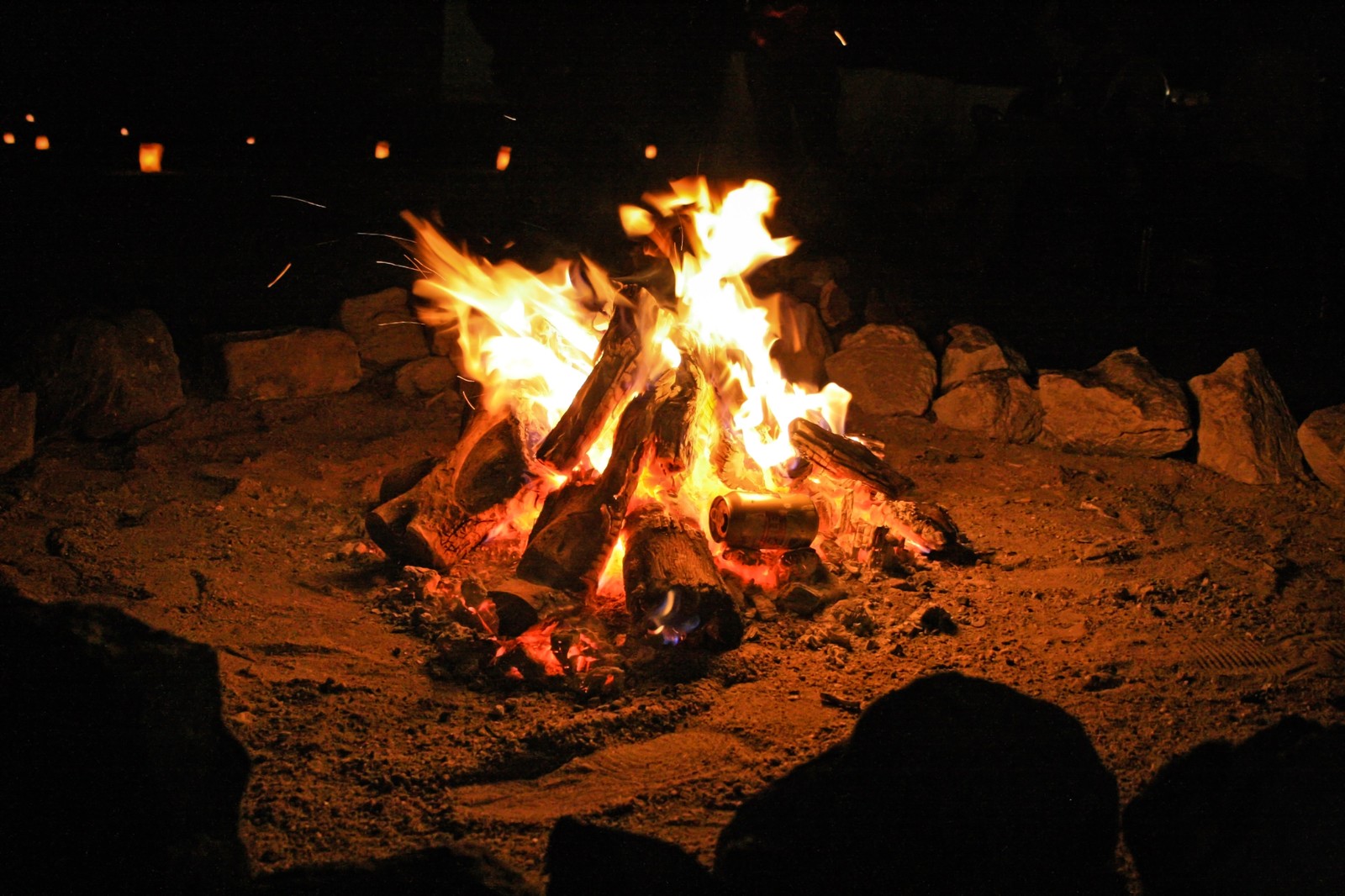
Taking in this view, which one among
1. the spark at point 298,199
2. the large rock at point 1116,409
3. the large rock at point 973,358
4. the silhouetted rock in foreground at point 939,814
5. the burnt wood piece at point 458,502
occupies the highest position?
the spark at point 298,199

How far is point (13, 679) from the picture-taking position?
2.61 m

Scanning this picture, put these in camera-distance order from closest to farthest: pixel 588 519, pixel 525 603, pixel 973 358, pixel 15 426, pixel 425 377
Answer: pixel 525 603 → pixel 588 519 → pixel 15 426 → pixel 973 358 → pixel 425 377

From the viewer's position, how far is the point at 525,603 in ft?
10.2

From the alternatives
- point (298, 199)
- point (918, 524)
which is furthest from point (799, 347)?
point (298, 199)

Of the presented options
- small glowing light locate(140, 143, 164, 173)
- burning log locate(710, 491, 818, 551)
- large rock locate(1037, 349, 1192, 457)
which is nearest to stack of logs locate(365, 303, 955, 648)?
burning log locate(710, 491, 818, 551)

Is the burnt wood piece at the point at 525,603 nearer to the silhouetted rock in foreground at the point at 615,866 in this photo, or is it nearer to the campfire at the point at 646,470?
the campfire at the point at 646,470

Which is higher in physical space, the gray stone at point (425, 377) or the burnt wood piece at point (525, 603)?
the gray stone at point (425, 377)

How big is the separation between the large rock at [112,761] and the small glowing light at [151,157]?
14.8ft

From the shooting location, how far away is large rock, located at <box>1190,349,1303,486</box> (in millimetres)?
4449

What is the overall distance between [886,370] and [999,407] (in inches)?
30.1

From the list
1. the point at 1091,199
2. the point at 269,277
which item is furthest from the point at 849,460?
the point at 269,277

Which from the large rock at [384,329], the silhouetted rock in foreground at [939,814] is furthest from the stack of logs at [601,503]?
the large rock at [384,329]

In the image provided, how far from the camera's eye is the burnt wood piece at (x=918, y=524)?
3.78 meters

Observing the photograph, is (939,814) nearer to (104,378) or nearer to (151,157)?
(104,378)
